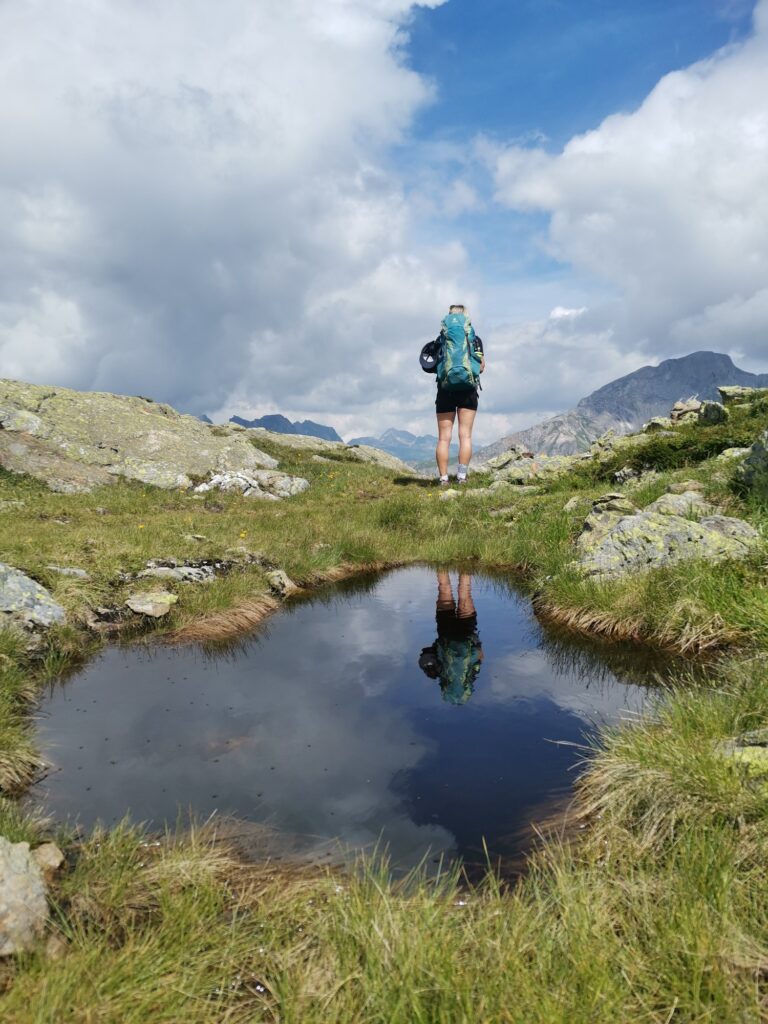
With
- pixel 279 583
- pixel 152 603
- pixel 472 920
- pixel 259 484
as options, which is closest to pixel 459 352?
pixel 259 484

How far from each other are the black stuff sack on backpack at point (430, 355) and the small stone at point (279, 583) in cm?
1178

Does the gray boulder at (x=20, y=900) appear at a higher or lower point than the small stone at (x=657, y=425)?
lower

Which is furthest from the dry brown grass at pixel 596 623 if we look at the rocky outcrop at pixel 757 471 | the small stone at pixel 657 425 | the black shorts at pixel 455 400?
the small stone at pixel 657 425

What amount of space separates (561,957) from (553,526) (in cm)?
1083

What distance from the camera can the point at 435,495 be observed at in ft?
64.6

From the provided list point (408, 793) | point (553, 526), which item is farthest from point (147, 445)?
point (408, 793)

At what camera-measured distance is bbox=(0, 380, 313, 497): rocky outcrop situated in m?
20.3

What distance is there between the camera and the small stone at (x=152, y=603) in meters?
9.27

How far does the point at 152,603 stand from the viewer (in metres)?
9.39

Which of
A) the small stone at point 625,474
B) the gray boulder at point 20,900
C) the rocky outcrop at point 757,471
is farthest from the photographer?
the small stone at point 625,474

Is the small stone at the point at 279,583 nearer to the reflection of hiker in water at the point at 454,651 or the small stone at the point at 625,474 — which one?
the reflection of hiker in water at the point at 454,651

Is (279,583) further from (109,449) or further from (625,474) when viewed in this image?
(109,449)

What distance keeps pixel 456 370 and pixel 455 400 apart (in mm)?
1356

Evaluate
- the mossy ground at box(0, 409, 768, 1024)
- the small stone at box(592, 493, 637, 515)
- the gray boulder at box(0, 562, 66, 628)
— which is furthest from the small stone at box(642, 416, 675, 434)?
the gray boulder at box(0, 562, 66, 628)
